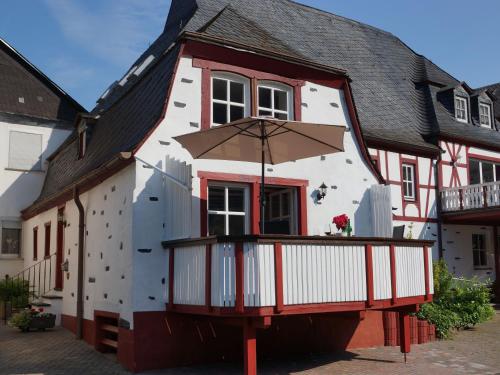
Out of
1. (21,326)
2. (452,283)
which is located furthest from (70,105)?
(452,283)

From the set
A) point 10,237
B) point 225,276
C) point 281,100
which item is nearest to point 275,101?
point 281,100

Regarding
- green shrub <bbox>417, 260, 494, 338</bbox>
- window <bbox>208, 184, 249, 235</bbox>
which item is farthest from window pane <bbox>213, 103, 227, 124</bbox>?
green shrub <bbox>417, 260, 494, 338</bbox>

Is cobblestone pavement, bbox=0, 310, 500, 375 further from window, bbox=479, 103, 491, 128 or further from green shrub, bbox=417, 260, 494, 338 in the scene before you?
window, bbox=479, 103, 491, 128

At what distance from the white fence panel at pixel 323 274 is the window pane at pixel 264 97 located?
3.64 meters

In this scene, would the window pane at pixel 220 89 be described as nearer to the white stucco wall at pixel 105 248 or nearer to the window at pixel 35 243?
the white stucco wall at pixel 105 248

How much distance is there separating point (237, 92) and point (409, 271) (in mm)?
4413

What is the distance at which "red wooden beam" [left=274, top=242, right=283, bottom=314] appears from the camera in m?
7.64

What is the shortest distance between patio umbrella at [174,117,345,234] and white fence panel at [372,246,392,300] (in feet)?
5.80

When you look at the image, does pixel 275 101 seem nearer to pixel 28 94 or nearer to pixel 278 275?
pixel 278 275

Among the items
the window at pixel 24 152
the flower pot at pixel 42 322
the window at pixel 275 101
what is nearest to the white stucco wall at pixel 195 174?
the window at pixel 275 101

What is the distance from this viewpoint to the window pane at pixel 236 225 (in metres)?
10.1

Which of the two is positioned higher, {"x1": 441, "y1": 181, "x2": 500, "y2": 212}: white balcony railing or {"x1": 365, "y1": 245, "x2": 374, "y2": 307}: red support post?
{"x1": 441, "y1": 181, "x2": 500, "y2": 212}: white balcony railing

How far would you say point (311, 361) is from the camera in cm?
983

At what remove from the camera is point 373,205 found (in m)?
11.7
